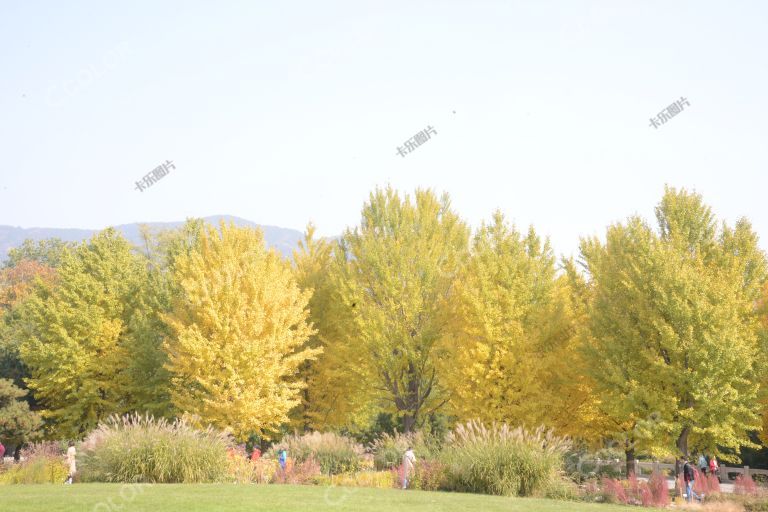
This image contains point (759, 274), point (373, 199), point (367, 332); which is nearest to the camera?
point (759, 274)

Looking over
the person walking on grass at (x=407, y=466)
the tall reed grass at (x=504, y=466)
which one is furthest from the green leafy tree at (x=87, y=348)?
the tall reed grass at (x=504, y=466)

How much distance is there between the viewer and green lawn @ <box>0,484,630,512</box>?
1395 centimetres

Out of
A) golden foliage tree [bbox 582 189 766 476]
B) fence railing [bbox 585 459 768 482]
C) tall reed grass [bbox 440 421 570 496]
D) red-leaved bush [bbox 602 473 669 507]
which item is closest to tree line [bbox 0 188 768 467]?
golden foliage tree [bbox 582 189 766 476]

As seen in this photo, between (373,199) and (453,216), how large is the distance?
13.3ft

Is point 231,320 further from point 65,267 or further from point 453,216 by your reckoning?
point 65,267

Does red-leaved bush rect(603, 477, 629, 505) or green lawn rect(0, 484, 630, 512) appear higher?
green lawn rect(0, 484, 630, 512)

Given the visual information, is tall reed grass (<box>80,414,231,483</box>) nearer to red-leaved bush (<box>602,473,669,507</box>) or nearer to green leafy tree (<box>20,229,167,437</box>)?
red-leaved bush (<box>602,473,669,507</box>)

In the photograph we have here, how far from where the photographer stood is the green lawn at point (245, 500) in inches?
549

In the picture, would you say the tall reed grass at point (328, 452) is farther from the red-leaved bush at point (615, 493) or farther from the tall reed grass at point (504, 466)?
the red-leaved bush at point (615, 493)

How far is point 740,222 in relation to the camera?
93.4 feet

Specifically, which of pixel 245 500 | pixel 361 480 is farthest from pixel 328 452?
pixel 245 500

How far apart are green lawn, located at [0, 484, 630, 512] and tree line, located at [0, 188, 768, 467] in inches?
340

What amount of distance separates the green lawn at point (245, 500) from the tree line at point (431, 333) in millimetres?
8626

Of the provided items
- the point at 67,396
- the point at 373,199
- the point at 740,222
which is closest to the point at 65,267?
the point at 67,396
